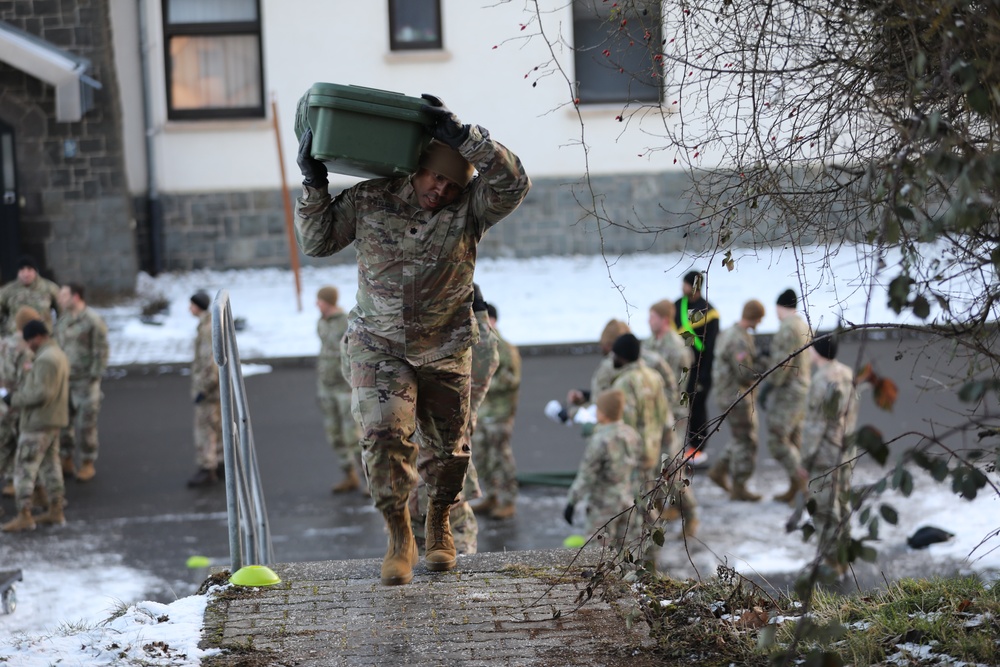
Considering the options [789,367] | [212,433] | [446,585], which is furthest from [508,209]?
[212,433]

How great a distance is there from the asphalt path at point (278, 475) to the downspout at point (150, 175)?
419 cm

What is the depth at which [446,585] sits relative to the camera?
5.52 meters

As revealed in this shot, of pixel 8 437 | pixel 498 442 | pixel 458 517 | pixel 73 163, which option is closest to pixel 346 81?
pixel 73 163

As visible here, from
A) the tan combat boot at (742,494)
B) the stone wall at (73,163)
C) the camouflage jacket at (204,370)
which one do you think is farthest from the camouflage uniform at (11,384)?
the stone wall at (73,163)

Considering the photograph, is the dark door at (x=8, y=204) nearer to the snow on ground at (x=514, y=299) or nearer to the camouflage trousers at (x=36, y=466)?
the snow on ground at (x=514, y=299)

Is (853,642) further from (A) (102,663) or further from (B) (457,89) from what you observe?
(B) (457,89)

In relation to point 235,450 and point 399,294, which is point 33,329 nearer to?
point 235,450

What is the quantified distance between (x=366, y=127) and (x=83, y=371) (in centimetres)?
794

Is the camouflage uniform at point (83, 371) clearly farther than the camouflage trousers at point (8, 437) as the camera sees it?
Yes

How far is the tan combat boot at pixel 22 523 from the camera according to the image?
10.5 m

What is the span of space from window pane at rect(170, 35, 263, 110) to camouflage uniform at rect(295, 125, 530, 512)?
15.5 m

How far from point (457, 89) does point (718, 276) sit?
5063mm

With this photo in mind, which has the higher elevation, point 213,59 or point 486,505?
point 213,59

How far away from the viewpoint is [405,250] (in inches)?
210
